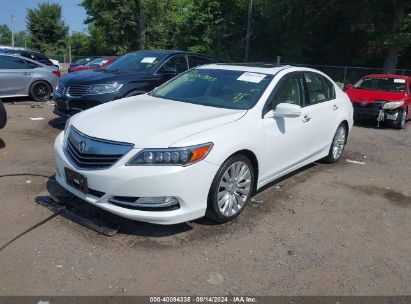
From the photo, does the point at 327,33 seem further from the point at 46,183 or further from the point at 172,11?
the point at 46,183

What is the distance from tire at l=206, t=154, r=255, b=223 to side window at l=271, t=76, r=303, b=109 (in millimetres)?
941

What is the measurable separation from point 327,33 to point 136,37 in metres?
20.4

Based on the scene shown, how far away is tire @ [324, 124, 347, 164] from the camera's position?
648 cm

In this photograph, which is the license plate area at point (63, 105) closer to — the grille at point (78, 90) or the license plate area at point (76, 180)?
the grille at point (78, 90)

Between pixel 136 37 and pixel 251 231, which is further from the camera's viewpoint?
pixel 136 37

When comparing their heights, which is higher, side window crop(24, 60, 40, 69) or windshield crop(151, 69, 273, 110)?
windshield crop(151, 69, 273, 110)

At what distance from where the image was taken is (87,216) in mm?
4121

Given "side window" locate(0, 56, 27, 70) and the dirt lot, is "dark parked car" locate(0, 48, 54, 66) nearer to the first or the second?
"side window" locate(0, 56, 27, 70)

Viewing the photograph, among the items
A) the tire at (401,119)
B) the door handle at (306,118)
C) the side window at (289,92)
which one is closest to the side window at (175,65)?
the side window at (289,92)

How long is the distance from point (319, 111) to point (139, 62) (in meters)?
4.26

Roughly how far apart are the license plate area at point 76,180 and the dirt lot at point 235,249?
0.41 metres

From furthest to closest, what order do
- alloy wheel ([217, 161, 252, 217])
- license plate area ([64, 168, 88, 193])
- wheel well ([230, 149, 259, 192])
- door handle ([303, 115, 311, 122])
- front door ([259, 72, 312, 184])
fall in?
door handle ([303, 115, 311, 122])
front door ([259, 72, 312, 184])
wheel well ([230, 149, 259, 192])
alloy wheel ([217, 161, 252, 217])
license plate area ([64, 168, 88, 193])

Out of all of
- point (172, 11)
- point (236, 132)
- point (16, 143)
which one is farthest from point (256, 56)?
point (236, 132)

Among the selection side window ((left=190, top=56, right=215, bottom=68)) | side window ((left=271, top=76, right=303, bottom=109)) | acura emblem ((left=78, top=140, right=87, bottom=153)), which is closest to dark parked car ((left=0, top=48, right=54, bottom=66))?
side window ((left=190, top=56, right=215, bottom=68))
